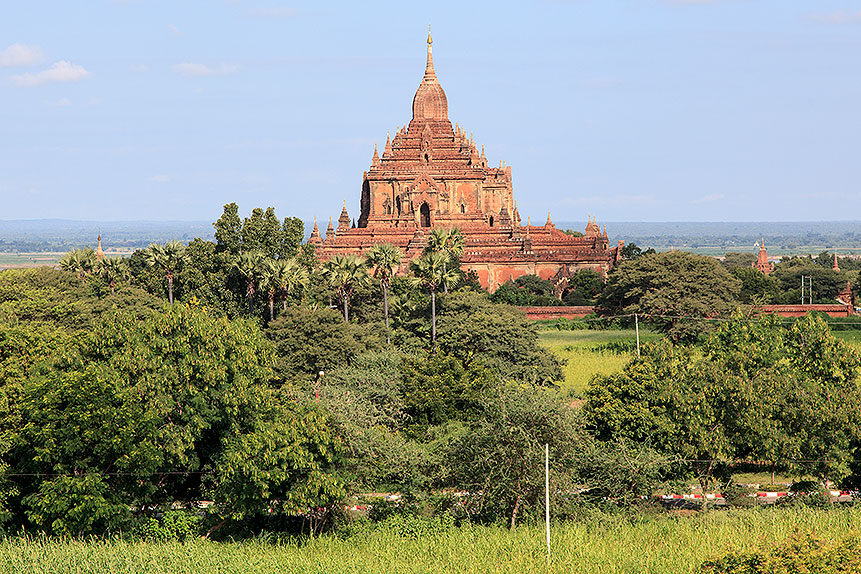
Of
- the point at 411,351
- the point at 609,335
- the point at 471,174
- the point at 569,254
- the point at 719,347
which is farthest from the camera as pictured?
the point at 471,174

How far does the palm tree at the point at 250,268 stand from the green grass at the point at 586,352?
1296 centimetres

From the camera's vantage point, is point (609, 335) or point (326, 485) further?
point (609, 335)

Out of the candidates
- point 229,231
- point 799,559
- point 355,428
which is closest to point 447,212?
point 229,231

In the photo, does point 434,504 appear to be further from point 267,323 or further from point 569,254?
point 569,254

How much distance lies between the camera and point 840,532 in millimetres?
37281

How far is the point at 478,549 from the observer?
36812 millimetres

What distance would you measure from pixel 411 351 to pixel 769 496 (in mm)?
19564

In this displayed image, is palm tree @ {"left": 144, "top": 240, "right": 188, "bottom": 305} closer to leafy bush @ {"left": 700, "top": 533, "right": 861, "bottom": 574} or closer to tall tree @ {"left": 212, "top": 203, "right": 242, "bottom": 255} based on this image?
tall tree @ {"left": 212, "top": 203, "right": 242, "bottom": 255}

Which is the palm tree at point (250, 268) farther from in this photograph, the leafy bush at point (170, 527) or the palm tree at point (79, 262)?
the leafy bush at point (170, 527)

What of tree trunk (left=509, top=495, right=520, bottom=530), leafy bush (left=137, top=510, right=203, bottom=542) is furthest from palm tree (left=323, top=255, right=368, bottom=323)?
leafy bush (left=137, top=510, right=203, bottom=542)

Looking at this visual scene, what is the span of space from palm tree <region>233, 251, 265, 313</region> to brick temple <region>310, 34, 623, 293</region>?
1474 inches

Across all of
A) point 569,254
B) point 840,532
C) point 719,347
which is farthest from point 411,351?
point 569,254

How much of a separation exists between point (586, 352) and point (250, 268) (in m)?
17.8

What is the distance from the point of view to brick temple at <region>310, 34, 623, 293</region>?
100938mm
